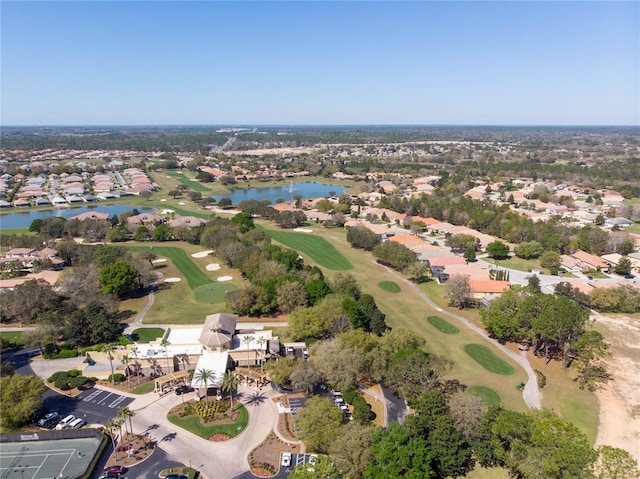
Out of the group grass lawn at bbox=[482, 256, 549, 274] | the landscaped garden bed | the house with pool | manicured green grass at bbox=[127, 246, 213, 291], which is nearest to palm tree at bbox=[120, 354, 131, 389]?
the house with pool

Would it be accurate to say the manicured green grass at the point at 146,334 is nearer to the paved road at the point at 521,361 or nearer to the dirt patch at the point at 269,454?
the dirt patch at the point at 269,454

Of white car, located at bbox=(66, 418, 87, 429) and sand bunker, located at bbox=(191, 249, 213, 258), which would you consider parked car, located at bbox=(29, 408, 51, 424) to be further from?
sand bunker, located at bbox=(191, 249, 213, 258)

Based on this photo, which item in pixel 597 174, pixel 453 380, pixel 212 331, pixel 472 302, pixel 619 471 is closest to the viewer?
pixel 619 471

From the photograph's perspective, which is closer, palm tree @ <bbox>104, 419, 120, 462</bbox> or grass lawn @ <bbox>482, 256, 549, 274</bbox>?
palm tree @ <bbox>104, 419, 120, 462</bbox>

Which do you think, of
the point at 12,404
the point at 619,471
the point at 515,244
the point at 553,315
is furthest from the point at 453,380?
the point at 515,244

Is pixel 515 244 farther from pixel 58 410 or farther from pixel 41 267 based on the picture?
pixel 41 267

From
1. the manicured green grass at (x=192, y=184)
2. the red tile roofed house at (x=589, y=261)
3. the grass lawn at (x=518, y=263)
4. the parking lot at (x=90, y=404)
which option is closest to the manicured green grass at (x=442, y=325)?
the grass lawn at (x=518, y=263)
